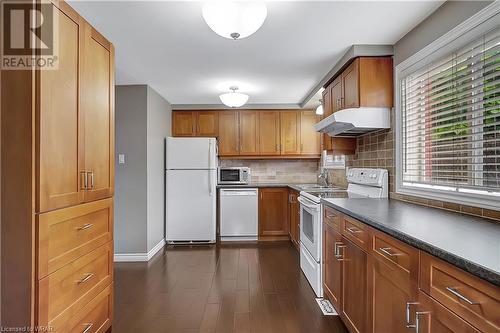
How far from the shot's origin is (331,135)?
123 inches

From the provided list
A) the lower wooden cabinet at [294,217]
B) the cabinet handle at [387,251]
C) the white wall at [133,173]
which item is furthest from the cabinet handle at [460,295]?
the white wall at [133,173]

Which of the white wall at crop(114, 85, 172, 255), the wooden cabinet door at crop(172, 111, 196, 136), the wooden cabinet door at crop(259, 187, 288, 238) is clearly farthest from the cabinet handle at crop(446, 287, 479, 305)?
the wooden cabinet door at crop(172, 111, 196, 136)

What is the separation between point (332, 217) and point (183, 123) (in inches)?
129

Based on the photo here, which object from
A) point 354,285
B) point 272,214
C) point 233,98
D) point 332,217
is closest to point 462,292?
point 354,285

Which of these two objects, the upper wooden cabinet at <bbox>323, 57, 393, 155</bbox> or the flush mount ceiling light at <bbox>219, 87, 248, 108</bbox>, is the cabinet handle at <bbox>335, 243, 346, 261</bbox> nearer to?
the upper wooden cabinet at <bbox>323, 57, 393, 155</bbox>

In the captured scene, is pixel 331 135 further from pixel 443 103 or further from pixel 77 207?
pixel 77 207

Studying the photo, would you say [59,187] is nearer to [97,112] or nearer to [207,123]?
[97,112]

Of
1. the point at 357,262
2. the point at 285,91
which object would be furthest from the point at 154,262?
the point at 285,91

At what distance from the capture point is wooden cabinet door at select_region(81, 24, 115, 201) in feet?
4.99

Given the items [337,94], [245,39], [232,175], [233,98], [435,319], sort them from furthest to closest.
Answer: [232,175]
[233,98]
[337,94]
[245,39]
[435,319]

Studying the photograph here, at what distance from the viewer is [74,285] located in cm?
141

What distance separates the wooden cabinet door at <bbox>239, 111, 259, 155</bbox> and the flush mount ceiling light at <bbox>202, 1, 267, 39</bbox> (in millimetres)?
2976

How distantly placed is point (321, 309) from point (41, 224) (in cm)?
206

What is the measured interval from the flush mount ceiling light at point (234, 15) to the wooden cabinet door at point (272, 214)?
9.75ft
